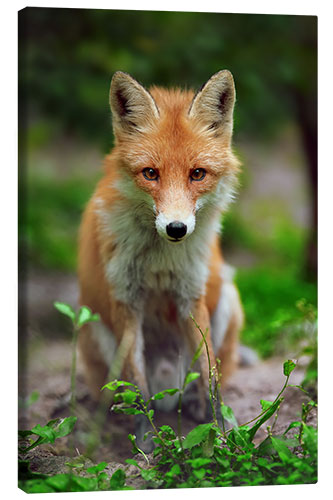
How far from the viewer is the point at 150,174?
3.48 m

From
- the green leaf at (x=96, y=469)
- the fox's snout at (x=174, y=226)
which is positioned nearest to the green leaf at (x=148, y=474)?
the green leaf at (x=96, y=469)

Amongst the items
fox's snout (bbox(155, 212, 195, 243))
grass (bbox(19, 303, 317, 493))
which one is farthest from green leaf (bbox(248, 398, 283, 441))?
fox's snout (bbox(155, 212, 195, 243))

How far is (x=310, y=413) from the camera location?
414 cm

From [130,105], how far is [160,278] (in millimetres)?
1109

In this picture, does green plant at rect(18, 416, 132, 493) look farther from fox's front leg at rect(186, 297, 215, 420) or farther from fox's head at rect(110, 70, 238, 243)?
fox's head at rect(110, 70, 238, 243)

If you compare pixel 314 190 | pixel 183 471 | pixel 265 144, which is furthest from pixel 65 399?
pixel 265 144

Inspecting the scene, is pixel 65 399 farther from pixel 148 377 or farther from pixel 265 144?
pixel 265 144

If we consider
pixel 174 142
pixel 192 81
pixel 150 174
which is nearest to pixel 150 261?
pixel 150 174

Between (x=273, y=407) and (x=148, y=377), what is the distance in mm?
1021

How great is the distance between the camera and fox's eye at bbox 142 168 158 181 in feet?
11.3

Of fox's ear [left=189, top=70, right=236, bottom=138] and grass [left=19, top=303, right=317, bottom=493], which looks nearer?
grass [left=19, top=303, right=317, bottom=493]

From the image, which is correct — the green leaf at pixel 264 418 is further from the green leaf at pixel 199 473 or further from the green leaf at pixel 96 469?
the green leaf at pixel 96 469

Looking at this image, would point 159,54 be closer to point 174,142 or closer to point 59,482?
point 174,142

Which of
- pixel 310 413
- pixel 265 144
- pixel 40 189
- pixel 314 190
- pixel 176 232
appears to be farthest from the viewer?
pixel 40 189
